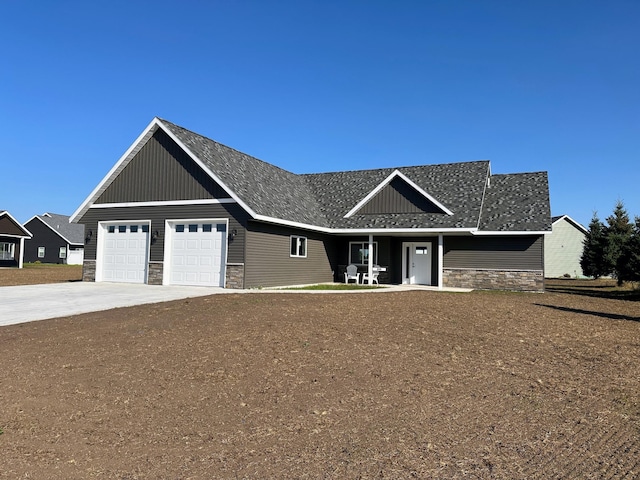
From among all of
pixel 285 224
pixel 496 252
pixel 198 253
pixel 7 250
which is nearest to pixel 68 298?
pixel 198 253

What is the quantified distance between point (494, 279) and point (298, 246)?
890 centimetres

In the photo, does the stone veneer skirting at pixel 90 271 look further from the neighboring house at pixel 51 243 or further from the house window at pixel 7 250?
the neighboring house at pixel 51 243

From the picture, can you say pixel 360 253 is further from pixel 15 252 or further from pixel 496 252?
pixel 15 252

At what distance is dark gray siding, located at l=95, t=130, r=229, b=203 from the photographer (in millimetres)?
19472

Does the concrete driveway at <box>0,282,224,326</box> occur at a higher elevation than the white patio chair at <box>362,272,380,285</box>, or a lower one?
lower

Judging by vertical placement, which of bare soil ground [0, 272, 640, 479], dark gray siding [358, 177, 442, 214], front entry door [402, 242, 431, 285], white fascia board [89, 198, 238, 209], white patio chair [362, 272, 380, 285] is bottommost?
bare soil ground [0, 272, 640, 479]

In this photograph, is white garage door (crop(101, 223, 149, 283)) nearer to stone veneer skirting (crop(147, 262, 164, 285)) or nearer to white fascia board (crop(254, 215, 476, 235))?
stone veneer skirting (crop(147, 262, 164, 285))

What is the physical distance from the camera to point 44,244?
57688 millimetres

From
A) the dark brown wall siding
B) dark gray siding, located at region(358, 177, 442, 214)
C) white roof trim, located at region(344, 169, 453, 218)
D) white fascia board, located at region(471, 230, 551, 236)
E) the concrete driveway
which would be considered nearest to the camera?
the concrete driveway

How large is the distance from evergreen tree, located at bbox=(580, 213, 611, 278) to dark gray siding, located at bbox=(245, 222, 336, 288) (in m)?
21.0

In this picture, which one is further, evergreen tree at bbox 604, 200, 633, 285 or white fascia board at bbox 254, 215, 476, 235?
evergreen tree at bbox 604, 200, 633, 285

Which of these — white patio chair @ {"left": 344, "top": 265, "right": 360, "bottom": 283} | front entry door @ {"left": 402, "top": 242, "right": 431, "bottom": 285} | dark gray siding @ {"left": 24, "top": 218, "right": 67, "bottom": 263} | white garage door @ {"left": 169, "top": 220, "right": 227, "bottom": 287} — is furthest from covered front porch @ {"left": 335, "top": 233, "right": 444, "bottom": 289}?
dark gray siding @ {"left": 24, "top": 218, "right": 67, "bottom": 263}

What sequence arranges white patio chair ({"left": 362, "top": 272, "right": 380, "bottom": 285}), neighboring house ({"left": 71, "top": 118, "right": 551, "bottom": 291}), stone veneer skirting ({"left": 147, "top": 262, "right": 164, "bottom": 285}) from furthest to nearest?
1. white patio chair ({"left": 362, "top": 272, "right": 380, "bottom": 285})
2. stone veneer skirting ({"left": 147, "top": 262, "right": 164, "bottom": 285})
3. neighboring house ({"left": 71, "top": 118, "right": 551, "bottom": 291})

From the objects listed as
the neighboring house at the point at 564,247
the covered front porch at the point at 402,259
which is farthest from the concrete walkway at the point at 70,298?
the neighboring house at the point at 564,247
